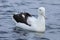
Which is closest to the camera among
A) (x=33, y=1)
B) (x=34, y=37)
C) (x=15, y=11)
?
(x=34, y=37)

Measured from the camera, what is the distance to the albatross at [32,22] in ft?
62.6

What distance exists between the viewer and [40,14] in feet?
62.3

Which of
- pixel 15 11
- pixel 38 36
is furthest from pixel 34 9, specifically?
pixel 38 36

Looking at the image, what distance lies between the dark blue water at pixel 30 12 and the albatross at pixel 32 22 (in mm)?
399

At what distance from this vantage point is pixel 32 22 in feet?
63.8

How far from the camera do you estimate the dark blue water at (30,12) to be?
18625 millimetres

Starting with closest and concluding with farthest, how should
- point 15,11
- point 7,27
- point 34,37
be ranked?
1. point 34,37
2. point 7,27
3. point 15,11

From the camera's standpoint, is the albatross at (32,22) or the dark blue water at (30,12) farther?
the albatross at (32,22)

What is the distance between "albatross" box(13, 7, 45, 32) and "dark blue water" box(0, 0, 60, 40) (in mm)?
399

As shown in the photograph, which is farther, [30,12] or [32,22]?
[30,12]

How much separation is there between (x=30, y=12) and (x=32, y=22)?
3286 millimetres

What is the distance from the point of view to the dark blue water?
18.6 m

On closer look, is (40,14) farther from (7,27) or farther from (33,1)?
(33,1)

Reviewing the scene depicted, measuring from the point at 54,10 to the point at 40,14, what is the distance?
408cm
